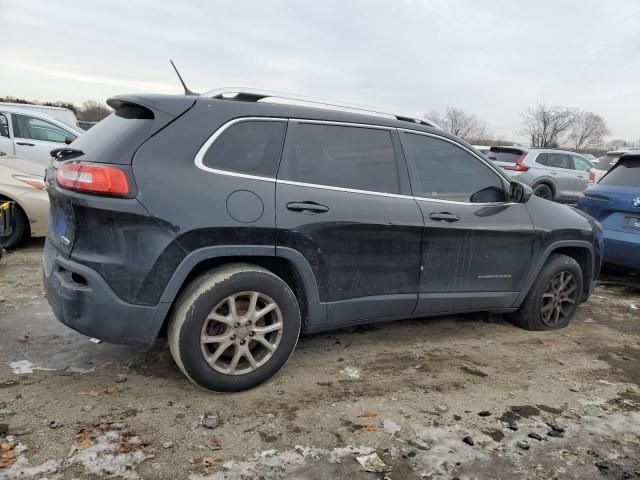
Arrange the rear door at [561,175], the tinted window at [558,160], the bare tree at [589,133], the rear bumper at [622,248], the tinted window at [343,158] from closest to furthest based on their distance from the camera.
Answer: the tinted window at [343,158] < the rear bumper at [622,248] < the rear door at [561,175] < the tinted window at [558,160] < the bare tree at [589,133]

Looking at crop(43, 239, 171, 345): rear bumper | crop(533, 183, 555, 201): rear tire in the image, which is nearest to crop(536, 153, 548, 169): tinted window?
crop(533, 183, 555, 201): rear tire

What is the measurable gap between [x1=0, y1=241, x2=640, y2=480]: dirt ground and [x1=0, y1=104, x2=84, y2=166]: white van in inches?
260

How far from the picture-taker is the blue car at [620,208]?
5.60 m

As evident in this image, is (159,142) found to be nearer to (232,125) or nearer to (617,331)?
(232,125)

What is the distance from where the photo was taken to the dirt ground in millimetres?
2494

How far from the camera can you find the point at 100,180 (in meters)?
2.78

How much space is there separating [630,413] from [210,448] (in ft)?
8.45

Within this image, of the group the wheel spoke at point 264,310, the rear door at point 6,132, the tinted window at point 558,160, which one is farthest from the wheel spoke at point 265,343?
the tinted window at point 558,160

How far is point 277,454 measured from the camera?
8.39 ft

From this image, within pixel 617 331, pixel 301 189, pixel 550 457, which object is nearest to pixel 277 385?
pixel 301 189

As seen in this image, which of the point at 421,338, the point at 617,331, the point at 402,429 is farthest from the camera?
the point at 617,331

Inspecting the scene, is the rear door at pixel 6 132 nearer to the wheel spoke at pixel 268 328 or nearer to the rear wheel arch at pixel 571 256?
the wheel spoke at pixel 268 328

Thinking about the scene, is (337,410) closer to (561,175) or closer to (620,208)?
(620,208)

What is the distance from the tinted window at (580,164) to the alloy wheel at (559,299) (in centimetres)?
1193
